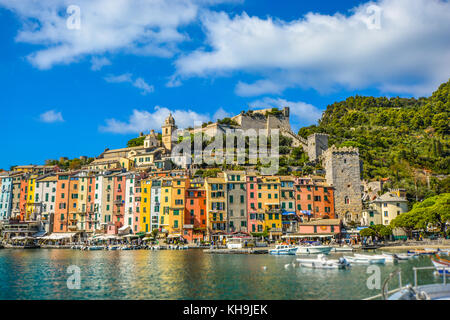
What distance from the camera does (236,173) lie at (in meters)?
67.5

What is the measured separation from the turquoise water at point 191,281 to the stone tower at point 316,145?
53780 millimetres

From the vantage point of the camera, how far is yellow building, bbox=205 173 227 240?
64.8 m

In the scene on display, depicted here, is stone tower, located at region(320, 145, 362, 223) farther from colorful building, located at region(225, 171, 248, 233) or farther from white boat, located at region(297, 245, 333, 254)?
white boat, located at region(297, 245, 333, 254)

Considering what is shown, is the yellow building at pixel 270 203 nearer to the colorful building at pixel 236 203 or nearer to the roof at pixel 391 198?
the colorful building at pixel 236 203

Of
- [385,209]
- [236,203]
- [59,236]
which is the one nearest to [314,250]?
[236,203]

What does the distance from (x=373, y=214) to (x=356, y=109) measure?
80.3 meters

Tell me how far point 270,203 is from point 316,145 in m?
30.9

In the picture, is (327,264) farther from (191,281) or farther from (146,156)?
(146,156)

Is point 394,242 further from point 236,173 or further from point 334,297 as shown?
point 334,297

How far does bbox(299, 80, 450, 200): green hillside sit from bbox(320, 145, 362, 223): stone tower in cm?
1005

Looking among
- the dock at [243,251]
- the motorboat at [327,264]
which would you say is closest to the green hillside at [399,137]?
the dock at [243,251]

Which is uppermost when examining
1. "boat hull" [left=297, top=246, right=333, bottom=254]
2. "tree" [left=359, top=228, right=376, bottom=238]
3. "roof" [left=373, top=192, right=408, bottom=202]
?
"roof" [left=373, top=192, right=408, bottom=202]

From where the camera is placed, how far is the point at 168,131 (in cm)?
11325

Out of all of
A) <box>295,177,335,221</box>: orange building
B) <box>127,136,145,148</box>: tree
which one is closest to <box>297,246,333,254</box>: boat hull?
<box>295,177,335,221</box>: orange building
